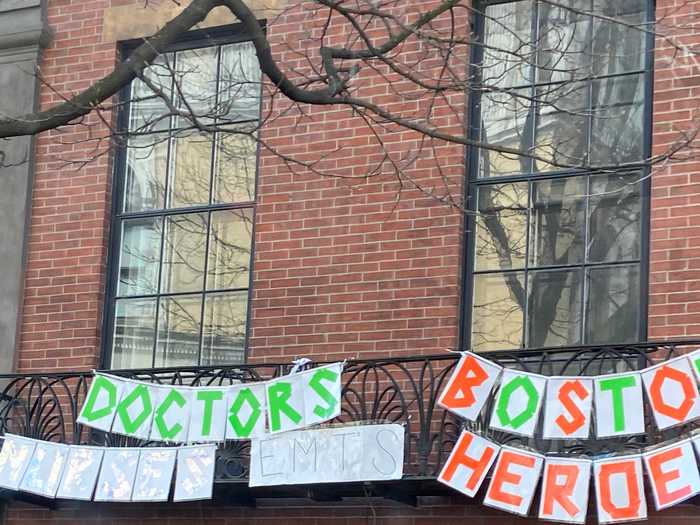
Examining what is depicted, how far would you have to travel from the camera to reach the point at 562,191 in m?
11.8

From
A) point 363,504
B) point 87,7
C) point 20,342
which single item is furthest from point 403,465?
point 87,7

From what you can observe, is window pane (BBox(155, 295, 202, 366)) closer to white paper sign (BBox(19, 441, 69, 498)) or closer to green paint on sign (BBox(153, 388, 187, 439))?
green paint on sign (BBox(153, 388, 187, 439))

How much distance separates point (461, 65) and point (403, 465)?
3256 millimetres

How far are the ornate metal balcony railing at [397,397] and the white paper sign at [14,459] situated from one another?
20cm

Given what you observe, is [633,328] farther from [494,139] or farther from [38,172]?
[38,172]

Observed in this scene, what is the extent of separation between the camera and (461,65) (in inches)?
483

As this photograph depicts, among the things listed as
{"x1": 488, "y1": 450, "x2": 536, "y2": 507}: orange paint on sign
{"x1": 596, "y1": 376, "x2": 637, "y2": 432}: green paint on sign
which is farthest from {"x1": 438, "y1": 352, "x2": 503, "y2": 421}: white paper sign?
{"x1": 596, "y1": 376, "x2": 637, "y2": 432}: green paint on sign

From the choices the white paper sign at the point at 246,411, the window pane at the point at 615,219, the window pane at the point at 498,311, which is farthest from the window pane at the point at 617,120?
the white paper sign at the point at 246,411

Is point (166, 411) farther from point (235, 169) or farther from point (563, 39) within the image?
point (563, 39)

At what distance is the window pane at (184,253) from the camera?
13.1 m

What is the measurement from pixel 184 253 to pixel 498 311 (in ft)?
9.36

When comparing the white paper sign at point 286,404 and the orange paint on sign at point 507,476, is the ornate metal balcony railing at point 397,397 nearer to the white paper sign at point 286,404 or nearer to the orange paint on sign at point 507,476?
the white paper sign at point 286,404

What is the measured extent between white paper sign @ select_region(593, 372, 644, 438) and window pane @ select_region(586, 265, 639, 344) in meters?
1.05

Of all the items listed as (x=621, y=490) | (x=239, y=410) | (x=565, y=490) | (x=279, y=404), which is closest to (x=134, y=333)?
(x=239, y=410)
